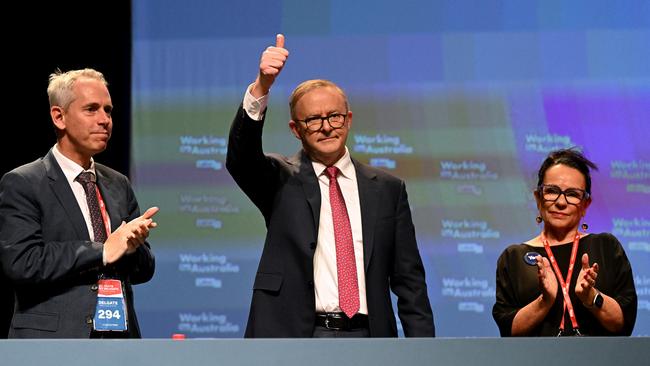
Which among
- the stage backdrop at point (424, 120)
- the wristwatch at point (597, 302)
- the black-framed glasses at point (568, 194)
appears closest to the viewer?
the wristwatch at point (597, 302)

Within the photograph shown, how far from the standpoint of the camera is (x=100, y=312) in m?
2.82

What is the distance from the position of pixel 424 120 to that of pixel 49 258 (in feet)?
8.72

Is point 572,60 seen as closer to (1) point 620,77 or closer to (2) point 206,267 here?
(1) point 620,77

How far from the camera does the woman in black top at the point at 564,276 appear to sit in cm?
298

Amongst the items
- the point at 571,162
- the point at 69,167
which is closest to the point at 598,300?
the point at 571,162

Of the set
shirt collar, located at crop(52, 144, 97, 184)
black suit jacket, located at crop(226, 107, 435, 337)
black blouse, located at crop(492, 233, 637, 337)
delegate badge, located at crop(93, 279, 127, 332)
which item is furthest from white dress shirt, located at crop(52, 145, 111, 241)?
black blouse, located at crop(492, 233, 637, 337)

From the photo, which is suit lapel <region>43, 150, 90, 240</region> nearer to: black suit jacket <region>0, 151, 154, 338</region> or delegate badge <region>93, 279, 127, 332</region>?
black suit jacket <region>0, 151, 154, 338</region>

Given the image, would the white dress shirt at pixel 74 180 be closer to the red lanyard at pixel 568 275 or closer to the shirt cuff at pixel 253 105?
the shirt cuff at pixel 253 105

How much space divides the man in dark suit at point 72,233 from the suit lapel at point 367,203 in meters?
0.67

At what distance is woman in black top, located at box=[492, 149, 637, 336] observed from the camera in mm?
2977

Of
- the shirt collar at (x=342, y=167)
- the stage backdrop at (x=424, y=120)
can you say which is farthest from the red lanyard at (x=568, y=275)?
the stage backdrop at (x=424, y=120)

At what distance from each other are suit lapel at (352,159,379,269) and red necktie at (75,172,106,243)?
2.66 ft

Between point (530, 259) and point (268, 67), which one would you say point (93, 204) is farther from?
point (530, 259)

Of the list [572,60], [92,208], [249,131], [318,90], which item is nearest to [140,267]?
[92,208]
